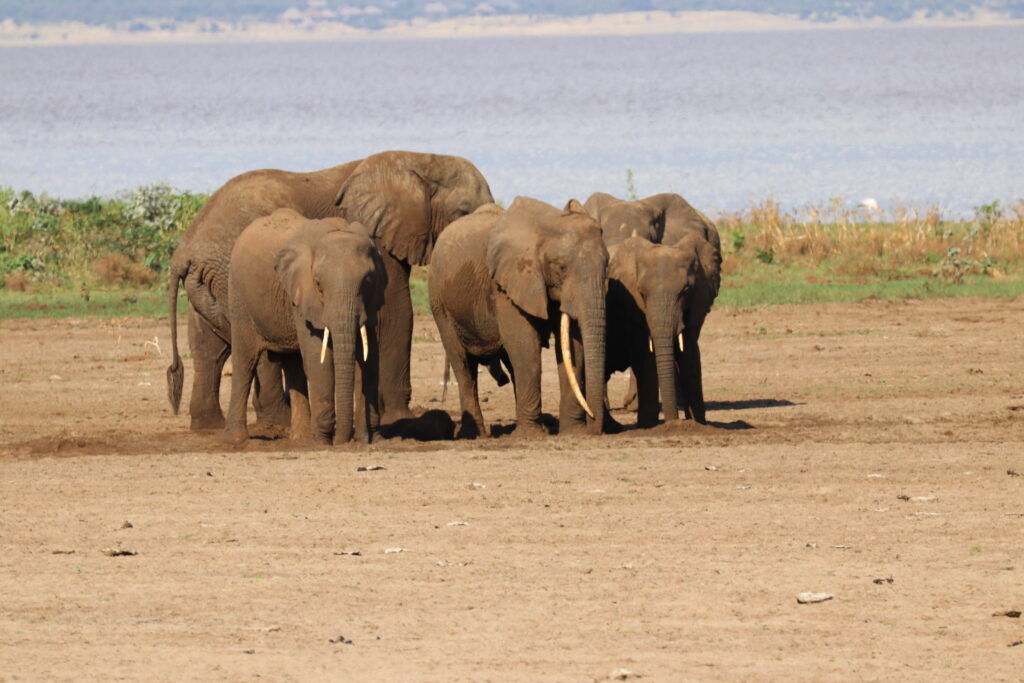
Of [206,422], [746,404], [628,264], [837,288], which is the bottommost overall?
[837,288]

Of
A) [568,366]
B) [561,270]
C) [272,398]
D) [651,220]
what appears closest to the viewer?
[561,270]

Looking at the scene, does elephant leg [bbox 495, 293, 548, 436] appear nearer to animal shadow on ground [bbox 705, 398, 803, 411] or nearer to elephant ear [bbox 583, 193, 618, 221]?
animal shadow on ground [bbox 705, 398, 803, 411]

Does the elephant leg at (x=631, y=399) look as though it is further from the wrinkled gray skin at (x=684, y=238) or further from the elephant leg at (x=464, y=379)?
the elephant leg at (x=464, y=379)

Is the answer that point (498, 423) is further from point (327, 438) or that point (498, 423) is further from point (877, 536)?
point (877, 536)

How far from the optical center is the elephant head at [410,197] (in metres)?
15.7

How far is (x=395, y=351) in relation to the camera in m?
15.4

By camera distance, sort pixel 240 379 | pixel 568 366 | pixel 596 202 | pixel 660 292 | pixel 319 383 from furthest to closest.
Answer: pixel 596 202 → pixel 240 379 → pixel 660 292 → pixel 568 366 → pixel 319 383

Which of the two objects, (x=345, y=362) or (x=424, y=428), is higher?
(x=345, y=362)

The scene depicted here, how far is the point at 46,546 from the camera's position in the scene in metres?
10.4

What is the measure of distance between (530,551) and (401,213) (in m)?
6.09

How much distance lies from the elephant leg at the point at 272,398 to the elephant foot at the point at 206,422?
1.12ft

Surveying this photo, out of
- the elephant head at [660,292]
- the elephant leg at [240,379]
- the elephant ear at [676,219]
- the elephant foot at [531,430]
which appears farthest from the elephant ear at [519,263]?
the elephant ear at [676,219]

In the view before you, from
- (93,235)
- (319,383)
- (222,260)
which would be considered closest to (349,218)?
(222,260)

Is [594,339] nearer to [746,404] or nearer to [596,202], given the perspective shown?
[746,404]
